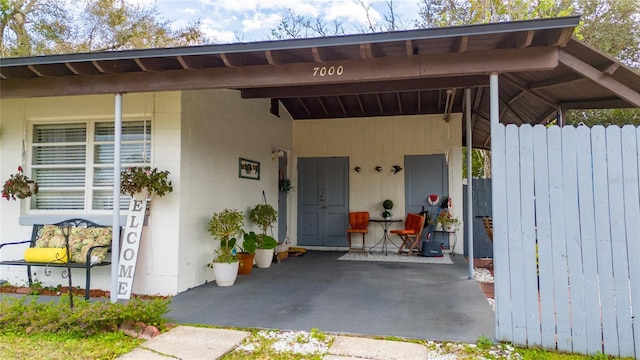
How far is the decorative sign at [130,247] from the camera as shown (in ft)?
14.1

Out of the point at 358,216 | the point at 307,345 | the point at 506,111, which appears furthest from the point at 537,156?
the point at 358,216

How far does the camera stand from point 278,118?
8.10m

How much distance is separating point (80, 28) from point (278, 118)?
8163 mm

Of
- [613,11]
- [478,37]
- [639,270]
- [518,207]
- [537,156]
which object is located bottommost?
[639,270]

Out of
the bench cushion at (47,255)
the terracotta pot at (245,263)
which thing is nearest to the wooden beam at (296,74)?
the bench cushion at (47,255)

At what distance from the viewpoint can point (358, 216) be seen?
8461 mm

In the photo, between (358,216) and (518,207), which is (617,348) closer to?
(518,207)

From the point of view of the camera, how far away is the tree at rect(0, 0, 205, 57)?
1125 cm

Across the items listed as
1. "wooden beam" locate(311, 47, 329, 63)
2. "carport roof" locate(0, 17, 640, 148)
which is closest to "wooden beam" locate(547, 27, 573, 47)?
"carport roof" locate(0, 17, 640, 148)

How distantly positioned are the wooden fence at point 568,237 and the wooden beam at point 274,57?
1898mm

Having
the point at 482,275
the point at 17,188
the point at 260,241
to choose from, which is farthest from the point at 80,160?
the point at 482,275

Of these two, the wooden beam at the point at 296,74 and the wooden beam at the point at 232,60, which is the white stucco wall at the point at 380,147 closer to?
the wooden beam at the point at 296,74

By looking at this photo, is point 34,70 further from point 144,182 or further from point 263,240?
point 263,240

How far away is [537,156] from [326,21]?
11498mm
